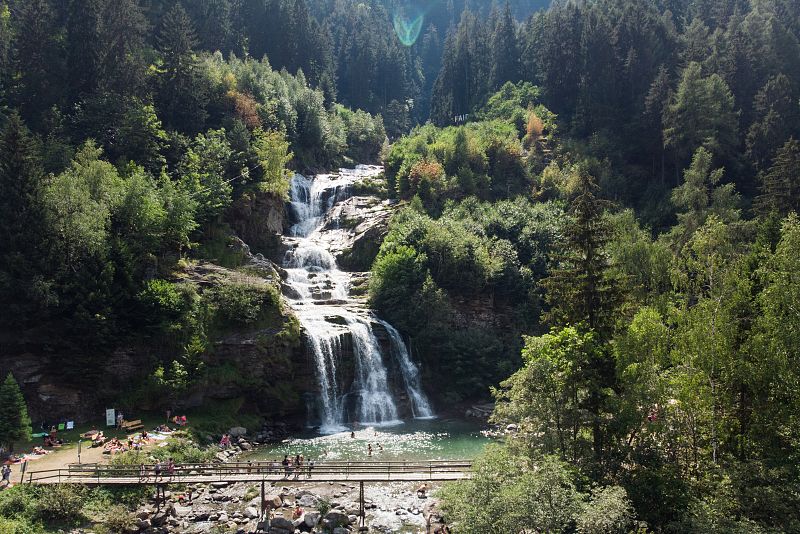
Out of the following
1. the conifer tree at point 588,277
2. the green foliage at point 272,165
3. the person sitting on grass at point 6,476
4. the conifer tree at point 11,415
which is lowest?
the person sitting on grass at point 6,476

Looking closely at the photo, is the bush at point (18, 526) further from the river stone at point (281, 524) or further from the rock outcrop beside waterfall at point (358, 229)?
the rock outcrop beside waterfall at point (358, 229)

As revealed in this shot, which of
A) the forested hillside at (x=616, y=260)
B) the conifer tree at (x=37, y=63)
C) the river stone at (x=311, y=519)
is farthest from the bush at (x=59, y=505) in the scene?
the conifer tree at (x=37, y=63)

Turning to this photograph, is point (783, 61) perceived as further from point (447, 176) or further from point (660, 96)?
point (447, 176)

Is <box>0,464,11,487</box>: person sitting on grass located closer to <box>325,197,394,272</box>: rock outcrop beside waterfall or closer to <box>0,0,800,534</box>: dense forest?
<box>0,0,800,534</box>: dense forest

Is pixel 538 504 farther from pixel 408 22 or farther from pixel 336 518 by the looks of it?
pixel 408 22

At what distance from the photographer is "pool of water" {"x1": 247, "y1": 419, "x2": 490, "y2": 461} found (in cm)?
3669

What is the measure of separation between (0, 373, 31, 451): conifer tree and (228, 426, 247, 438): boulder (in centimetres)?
1247

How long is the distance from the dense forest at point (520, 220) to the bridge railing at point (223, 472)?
6.22 meters

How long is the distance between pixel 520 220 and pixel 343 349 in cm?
2856

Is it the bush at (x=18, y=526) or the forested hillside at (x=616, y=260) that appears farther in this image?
the bush at (x=18, y=526)

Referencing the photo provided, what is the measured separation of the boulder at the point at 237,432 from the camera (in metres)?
39.7

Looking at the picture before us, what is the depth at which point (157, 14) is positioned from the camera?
8306 cm

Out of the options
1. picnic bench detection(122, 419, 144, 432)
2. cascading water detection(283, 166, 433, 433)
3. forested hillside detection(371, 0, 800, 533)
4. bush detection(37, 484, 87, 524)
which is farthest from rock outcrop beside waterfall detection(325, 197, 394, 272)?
bush detection(37, 484, 87, 524)

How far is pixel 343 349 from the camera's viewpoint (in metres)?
48.2
